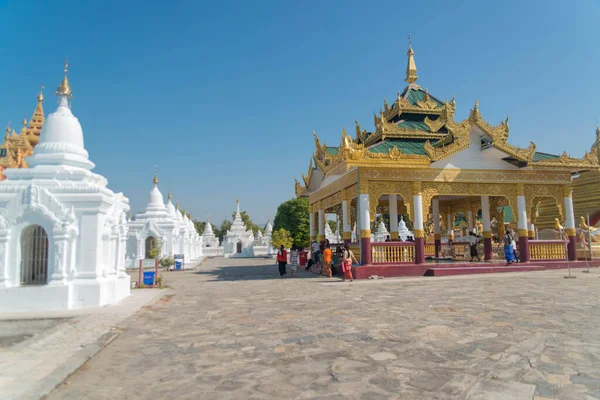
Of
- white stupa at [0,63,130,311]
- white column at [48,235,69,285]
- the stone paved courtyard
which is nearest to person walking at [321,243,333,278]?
the stone paved courtyard

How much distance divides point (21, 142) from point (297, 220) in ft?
120

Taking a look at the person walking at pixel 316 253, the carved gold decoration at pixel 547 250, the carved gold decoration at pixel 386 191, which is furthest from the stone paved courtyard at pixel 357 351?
the person walking at pixel 316 253

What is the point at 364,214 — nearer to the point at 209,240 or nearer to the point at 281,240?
the point at 281,240

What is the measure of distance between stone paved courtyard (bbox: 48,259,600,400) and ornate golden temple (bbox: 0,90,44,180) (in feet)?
73.3

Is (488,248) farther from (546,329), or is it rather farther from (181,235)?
(181,235)

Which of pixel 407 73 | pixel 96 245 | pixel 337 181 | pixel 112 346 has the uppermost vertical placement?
pixel 407 73

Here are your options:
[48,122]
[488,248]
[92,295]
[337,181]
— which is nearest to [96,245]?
[92,295]

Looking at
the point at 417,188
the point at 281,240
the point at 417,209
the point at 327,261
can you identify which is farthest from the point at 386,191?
the point at 281,240

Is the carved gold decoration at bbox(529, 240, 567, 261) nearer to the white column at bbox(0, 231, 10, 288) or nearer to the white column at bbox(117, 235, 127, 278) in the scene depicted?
the white column at bbox(117, 235, 127, 278)

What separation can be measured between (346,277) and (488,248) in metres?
8.25

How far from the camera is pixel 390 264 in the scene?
1563 cm

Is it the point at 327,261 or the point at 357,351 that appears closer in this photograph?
the point at 357,351

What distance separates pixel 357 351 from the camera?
5.48 metres

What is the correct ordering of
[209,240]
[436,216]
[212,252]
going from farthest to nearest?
[209,240] → [212,252] → [436,216]
